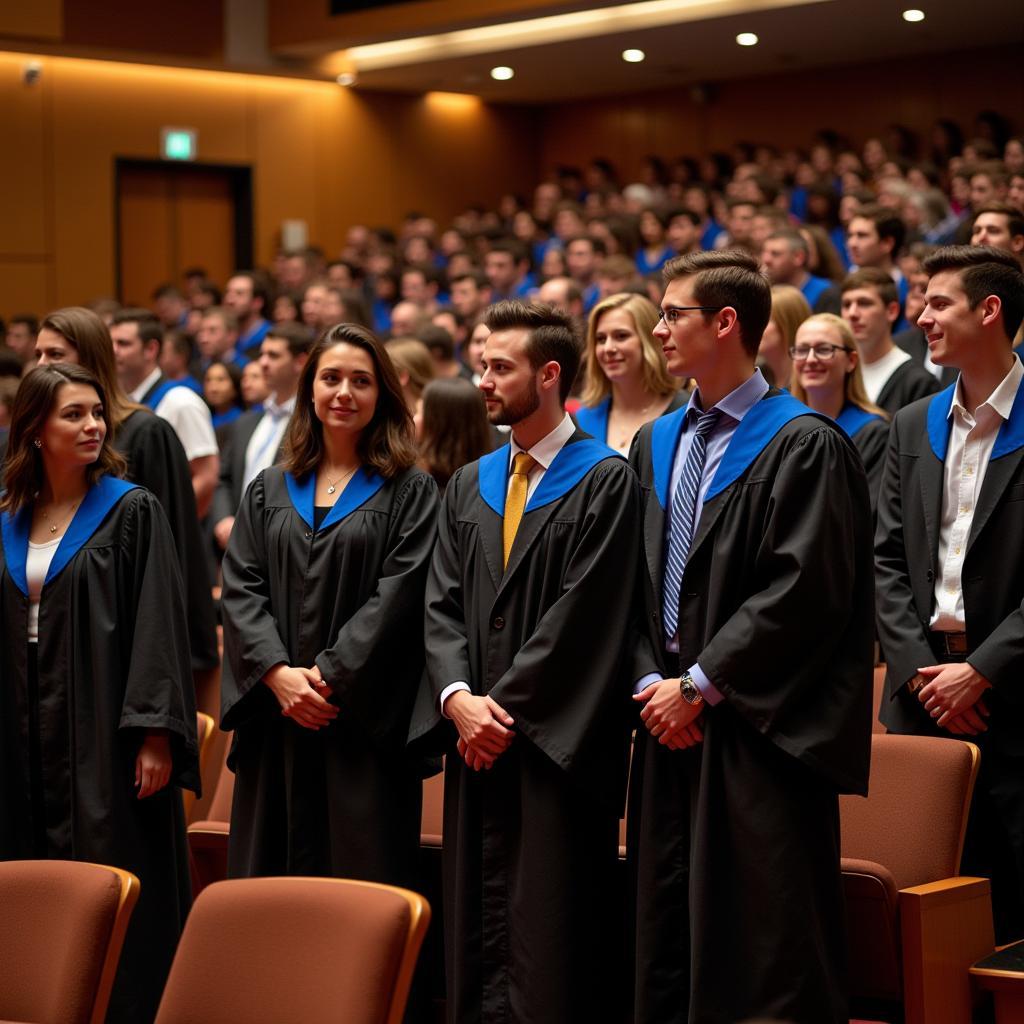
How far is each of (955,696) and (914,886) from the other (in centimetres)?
47

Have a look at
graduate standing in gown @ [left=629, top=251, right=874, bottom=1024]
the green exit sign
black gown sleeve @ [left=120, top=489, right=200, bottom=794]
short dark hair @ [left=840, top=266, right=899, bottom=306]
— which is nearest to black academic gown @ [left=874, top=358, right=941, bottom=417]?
short dark hair @ [left=840, top=266, right=899, bottom=306]

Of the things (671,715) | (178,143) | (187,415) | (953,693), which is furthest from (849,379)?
(178,143)

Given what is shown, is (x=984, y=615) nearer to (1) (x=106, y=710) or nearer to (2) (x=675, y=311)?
(2) (x=675, y=311)

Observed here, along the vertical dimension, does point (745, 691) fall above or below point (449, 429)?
below

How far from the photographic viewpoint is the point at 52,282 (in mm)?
14781

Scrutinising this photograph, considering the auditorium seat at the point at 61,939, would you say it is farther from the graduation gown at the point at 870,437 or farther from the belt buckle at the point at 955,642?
the graduation gown at the point at 870,437

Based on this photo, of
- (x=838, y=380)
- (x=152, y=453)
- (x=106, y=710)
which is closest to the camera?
(x=106, y=710)

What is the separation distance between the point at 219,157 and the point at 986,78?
7.68m

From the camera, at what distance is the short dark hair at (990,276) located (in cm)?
392

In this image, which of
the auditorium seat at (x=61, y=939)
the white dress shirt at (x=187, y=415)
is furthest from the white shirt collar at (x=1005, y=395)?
the white dress shirt at (x=187, y=415)

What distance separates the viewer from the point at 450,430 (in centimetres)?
491

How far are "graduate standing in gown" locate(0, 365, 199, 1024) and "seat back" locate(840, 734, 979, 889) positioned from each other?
64.3 inches

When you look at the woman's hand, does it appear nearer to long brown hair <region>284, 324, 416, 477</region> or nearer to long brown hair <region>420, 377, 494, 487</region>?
long brown hair <region>284, 324, 416, 477</region>

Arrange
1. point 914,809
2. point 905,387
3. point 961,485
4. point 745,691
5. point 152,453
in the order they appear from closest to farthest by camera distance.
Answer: point 745,691, point 914,809, point 961,485, point 152,453, point 905,387
